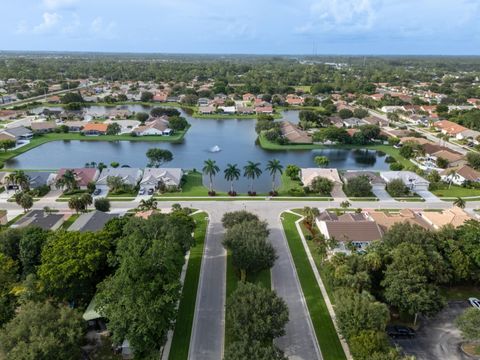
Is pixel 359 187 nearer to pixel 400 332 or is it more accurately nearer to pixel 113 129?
pixel 400 332

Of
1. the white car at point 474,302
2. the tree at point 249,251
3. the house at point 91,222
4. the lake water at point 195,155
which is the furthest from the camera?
the lake water at point 195,155

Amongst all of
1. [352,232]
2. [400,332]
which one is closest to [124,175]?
[352,232]

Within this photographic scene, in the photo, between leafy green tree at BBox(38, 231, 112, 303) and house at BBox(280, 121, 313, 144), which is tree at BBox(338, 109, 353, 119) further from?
leafy green tree at BBox(38, 231, 112, 303)

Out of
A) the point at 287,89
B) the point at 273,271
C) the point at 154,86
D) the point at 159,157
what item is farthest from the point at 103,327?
the point at 154,86

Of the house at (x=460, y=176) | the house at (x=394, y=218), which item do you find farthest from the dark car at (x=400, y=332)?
the house at (x=460, y=176)

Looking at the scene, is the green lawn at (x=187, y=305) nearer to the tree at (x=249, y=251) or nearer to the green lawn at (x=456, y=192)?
the tree at (x=249, y=251)
